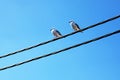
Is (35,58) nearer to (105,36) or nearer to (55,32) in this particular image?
(105,36)

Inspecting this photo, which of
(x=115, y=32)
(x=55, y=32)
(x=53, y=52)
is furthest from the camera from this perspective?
(x=55, y=32)

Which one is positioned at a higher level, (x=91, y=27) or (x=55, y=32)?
(x=55, y=32)

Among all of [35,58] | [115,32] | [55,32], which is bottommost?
[115,32]

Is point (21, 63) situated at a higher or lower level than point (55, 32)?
lower

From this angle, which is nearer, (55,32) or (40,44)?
(40,44)

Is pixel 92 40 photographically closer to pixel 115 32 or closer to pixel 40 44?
pixel 115 32

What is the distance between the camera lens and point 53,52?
13.2 meters

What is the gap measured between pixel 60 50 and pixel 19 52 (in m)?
1.33

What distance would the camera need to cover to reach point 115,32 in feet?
40.5

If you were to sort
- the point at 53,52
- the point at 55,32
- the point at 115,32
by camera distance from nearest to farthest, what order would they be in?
the point at 115,32 < the point at 53,52 < the point at 55,32

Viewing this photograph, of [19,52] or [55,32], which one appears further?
[55,32]

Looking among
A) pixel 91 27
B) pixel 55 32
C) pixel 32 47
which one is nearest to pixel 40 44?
pixel 32 47

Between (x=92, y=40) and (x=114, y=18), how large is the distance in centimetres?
89

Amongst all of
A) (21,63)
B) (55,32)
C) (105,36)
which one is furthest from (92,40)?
(55,32)
